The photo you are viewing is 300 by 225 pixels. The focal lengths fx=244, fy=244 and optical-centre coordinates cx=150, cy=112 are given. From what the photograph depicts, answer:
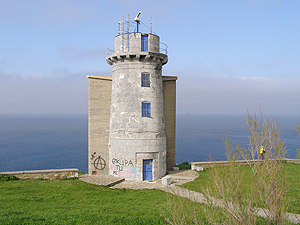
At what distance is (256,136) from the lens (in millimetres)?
9445

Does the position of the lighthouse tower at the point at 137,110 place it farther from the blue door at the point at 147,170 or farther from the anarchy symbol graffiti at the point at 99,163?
the anarchy symbol graffiti at the point at 99,163

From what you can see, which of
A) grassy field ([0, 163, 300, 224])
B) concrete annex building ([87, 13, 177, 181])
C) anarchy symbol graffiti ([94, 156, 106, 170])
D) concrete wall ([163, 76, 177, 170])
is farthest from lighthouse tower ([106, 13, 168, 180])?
grassy field ([0, 163, 300, 224])

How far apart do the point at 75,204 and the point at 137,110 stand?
11.6 meters

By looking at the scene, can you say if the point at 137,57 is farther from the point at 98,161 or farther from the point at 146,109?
the point at 98,161

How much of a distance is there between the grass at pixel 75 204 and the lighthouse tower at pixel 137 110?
4360 millimetres

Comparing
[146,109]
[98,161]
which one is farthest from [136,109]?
[98,161]

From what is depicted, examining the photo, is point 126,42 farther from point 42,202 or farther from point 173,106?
point 42,202

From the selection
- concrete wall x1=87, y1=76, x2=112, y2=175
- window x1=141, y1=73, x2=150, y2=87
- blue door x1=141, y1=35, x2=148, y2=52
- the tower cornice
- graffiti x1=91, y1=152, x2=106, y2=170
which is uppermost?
blue door x1=141, y1=35, x2=148, y2=52

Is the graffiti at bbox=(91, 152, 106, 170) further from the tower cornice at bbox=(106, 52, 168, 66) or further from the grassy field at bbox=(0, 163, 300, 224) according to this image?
the tower cornice at bbox=(106, 52, 168, 66)

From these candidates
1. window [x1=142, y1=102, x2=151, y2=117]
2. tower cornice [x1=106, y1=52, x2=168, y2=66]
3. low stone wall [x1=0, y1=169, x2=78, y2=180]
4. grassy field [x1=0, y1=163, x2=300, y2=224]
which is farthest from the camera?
window [x1=142, y1=102, x2=151, y2=117]

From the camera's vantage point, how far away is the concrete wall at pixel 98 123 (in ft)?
90.5

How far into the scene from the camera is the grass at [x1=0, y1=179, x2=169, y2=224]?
12654 mm

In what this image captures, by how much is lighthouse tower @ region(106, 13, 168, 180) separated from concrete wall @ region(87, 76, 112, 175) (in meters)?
1.77

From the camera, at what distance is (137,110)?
25109 millimetres
